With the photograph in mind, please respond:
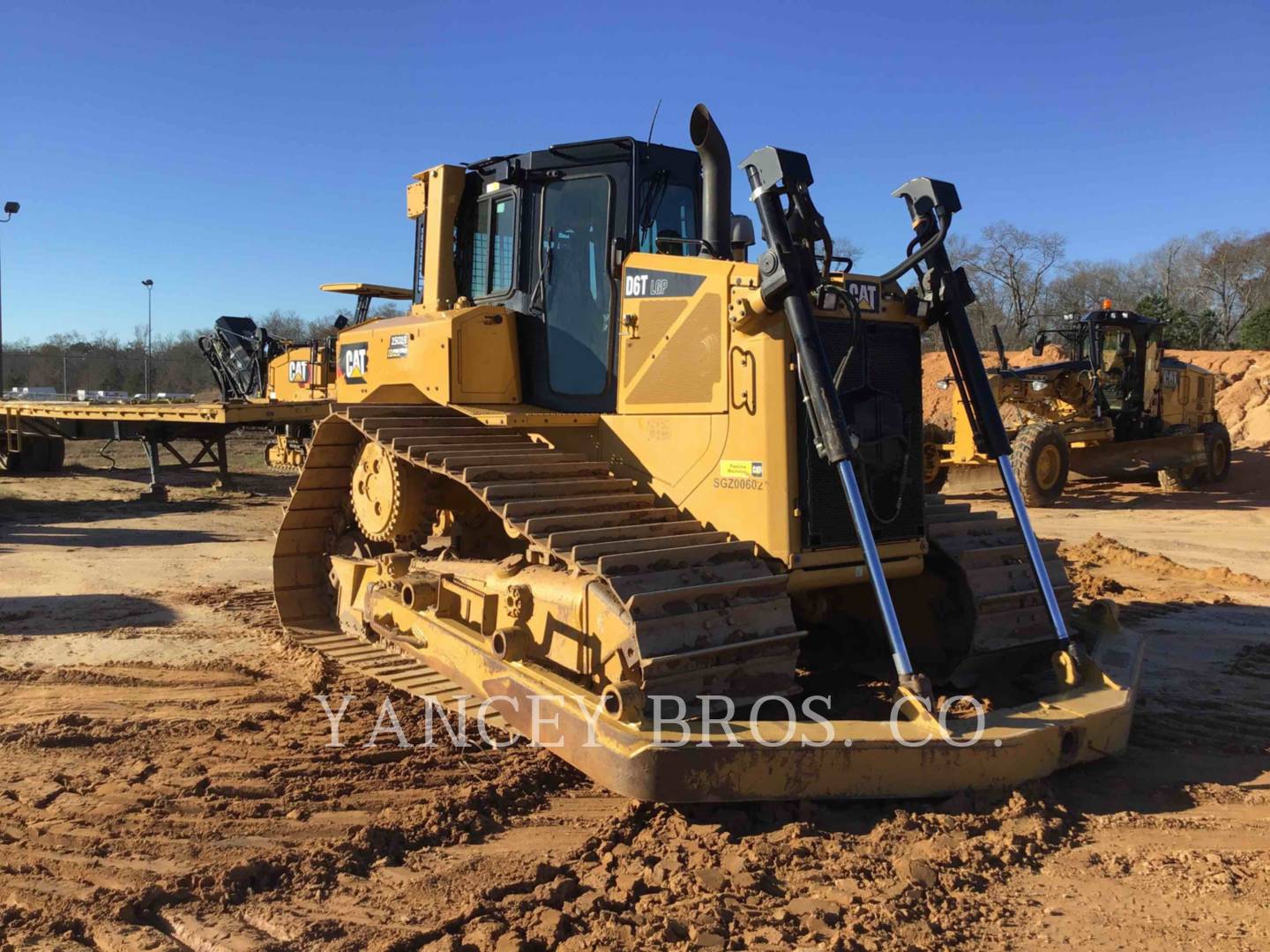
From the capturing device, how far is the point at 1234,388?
27641 mm

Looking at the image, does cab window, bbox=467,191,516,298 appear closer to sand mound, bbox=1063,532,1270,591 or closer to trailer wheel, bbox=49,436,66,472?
sand mound, bbox=1063,532,1270,591

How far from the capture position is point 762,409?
4582 millimetres

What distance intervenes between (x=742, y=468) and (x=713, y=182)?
163 centimetres

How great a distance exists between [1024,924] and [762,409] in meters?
2.31

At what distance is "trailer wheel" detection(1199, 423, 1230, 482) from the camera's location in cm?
1877

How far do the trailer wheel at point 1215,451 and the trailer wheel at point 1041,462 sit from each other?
4.66 metres

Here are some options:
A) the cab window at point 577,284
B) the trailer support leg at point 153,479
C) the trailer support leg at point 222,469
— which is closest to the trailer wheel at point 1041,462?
the cab window at point 577,284

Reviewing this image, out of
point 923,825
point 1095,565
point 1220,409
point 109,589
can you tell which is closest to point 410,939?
point 923,825

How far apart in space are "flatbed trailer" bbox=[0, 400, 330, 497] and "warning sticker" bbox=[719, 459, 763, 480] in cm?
1032

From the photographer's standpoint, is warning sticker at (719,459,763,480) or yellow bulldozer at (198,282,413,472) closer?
warning sticker at (719,459,763,480)

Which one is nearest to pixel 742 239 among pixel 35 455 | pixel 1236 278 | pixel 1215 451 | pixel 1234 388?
pixel 1215 451

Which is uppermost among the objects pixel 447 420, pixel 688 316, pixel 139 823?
pixel 688 316

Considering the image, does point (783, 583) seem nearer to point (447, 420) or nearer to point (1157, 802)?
point (1157, 802)

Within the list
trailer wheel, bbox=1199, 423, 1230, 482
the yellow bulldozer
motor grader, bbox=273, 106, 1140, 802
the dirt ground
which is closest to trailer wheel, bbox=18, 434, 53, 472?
the yellow bulldozer
